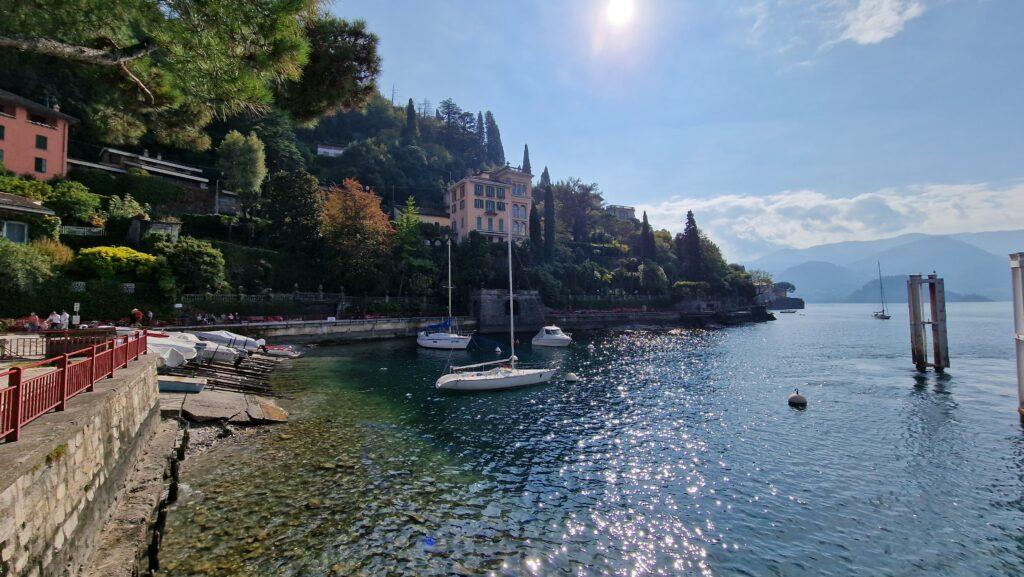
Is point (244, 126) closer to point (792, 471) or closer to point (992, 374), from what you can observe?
point (792, 471)

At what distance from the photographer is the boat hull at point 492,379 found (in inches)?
971

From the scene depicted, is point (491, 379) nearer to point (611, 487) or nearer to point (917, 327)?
point (611, 487)

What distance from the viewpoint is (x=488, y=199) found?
246 ft

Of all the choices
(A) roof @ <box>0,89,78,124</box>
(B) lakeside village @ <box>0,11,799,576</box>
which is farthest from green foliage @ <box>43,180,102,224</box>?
(A) roof @ <box>0,89,78,124</box>

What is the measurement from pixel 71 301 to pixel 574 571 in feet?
144

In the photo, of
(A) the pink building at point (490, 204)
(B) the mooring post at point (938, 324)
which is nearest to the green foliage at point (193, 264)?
(A) the pink building at point (490, 204)

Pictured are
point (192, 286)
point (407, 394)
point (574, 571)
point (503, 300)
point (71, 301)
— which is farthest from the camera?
point (503, 300)

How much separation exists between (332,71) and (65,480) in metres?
10.7

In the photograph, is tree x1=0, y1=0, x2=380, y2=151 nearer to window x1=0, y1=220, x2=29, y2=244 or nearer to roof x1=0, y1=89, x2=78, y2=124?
window x1=0, y1=220, x2=29, y2=244

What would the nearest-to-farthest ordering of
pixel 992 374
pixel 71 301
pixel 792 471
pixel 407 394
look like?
1. pixel 792 471
2. pixel 407 394
3. pixel 992 374
4. pixel 71 301

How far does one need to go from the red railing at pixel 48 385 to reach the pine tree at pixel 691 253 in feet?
325

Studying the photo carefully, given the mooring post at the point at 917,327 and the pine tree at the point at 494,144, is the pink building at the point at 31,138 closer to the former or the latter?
the mooring post at the point at 917,327

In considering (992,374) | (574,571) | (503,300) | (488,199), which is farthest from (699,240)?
(574,571)

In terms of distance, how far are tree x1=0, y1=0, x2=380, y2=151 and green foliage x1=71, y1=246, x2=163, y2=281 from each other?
3228 centimetres
